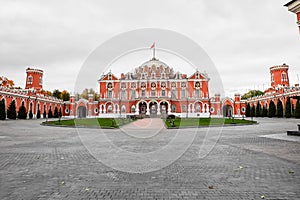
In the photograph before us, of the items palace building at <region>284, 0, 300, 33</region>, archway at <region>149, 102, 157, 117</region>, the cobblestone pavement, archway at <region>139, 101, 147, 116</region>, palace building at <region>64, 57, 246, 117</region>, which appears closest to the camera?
the cobblestone pavement

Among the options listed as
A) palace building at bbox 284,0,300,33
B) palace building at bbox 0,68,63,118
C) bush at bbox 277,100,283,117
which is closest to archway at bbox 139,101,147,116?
palace building at bbox 0,68,63,118

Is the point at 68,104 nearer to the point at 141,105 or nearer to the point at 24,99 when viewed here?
the point at 24,99

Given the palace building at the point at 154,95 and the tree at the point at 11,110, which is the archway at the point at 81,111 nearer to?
the palace building at the point at 154,95

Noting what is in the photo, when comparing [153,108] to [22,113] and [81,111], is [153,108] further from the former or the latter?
[22,113]

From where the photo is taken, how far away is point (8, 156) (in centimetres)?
682

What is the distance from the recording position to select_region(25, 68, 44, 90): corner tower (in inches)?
2135

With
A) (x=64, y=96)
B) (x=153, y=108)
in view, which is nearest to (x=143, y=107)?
(x=153, y=108)

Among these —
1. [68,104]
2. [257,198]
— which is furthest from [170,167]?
[68,104]

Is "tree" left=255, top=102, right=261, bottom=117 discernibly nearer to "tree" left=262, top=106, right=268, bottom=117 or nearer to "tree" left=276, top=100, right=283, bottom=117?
"tree" left=262, top=106, right=268, bottom=117

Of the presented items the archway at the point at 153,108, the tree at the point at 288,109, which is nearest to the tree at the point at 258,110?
the tree at the point at 288,109

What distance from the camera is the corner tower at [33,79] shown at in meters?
54.2

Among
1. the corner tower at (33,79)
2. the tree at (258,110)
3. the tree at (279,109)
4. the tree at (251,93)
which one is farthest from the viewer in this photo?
the tree at (251,93)

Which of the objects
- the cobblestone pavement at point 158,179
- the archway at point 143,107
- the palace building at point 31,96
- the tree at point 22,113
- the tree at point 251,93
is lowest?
the cobblestone pavement at point 158,179

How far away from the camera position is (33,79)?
54406 millimetres
